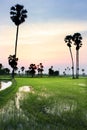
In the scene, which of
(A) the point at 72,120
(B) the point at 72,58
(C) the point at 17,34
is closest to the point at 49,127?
(A) the point at 72,120

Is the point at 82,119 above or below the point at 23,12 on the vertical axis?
below

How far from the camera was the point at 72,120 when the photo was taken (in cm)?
1689

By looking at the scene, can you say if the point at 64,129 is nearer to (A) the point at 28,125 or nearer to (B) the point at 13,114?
(A) the point at 28,125

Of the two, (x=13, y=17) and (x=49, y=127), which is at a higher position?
(x=13, y=17)

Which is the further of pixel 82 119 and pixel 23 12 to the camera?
pixel 23 12

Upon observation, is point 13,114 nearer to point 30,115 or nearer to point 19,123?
point 30,115

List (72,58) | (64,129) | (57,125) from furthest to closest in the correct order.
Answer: (72,58)
(57,125)
(64,129)

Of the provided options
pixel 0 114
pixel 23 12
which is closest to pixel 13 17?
pixel 23 12

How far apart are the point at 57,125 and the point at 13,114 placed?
3.34 meters

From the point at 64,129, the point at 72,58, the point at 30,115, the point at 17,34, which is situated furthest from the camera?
the point at 72,58

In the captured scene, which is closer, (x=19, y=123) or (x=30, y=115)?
(x=19, y=123)

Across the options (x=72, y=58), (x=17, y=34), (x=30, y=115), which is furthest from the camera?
(x=72, y=58)

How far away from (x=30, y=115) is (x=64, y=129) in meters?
3.95

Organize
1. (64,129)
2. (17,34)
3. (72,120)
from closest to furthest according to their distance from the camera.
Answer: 1. (64,129)
2. (72,120)
3. (17,34)
